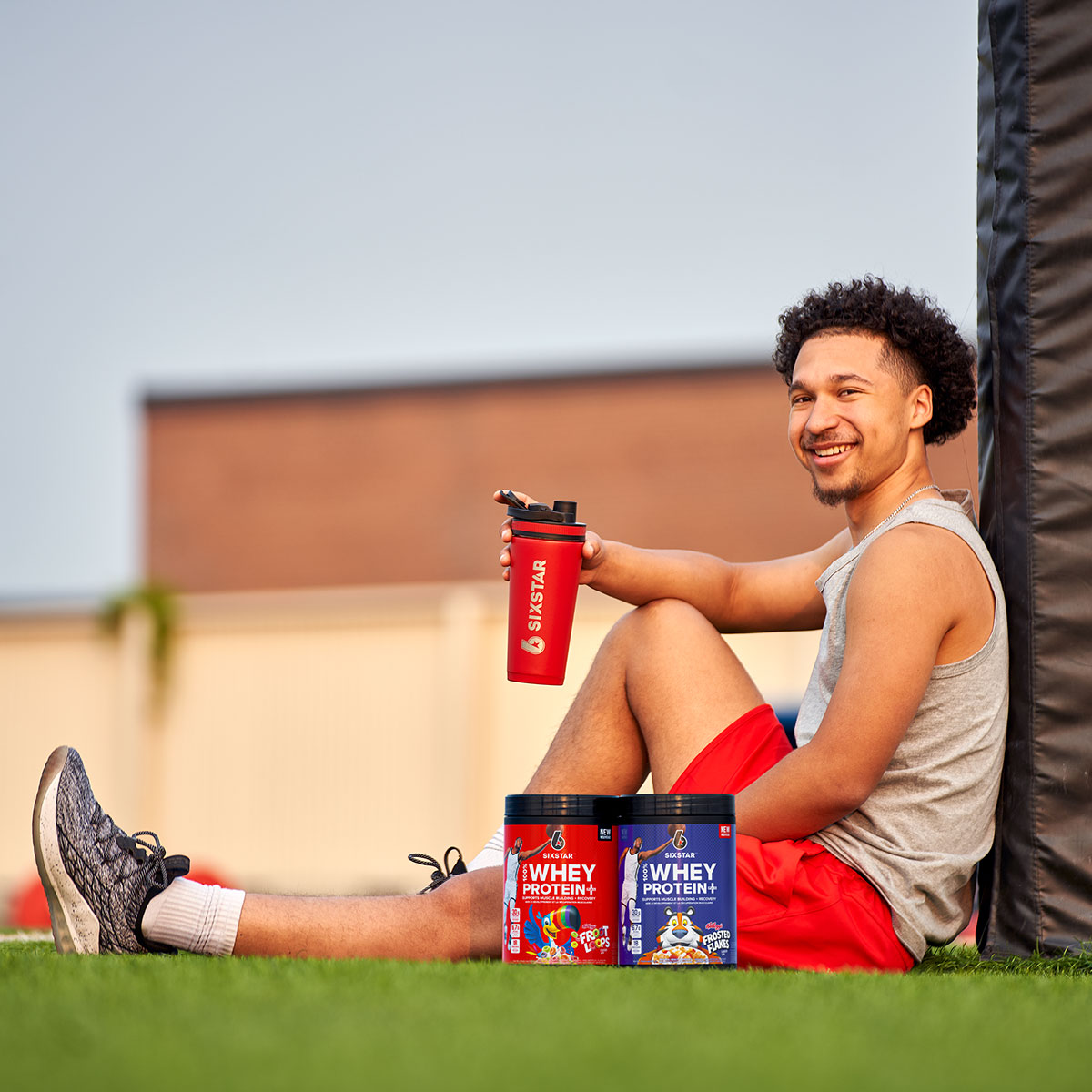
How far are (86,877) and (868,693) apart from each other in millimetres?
1231

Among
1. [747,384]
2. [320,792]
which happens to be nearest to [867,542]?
[320,792]

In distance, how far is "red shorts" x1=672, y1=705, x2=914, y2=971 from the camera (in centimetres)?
195

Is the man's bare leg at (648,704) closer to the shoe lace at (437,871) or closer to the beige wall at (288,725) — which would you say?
the shoe lace at (437,871)

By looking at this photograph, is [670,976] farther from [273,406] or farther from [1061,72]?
[273,406]

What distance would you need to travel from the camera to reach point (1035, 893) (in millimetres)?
2160

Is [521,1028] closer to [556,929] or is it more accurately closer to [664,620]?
[556,929]

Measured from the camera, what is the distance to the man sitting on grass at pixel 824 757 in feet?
6.41

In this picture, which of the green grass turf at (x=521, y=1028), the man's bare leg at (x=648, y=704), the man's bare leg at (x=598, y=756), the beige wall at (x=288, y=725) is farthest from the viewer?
the beige wall at (x=288, y=725)

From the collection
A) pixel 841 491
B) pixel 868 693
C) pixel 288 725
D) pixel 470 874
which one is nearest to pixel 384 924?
pixel 470 874

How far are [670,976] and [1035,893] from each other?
86 cm

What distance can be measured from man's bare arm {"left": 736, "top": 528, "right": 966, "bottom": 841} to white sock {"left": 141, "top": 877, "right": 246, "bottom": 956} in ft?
2.65

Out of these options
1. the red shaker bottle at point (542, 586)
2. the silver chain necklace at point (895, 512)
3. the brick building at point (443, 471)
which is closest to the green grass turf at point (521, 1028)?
the red shaker bottle at point (542, 586)

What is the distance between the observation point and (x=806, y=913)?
1.96 meters

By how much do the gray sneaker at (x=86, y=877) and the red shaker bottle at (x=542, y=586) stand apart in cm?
68
